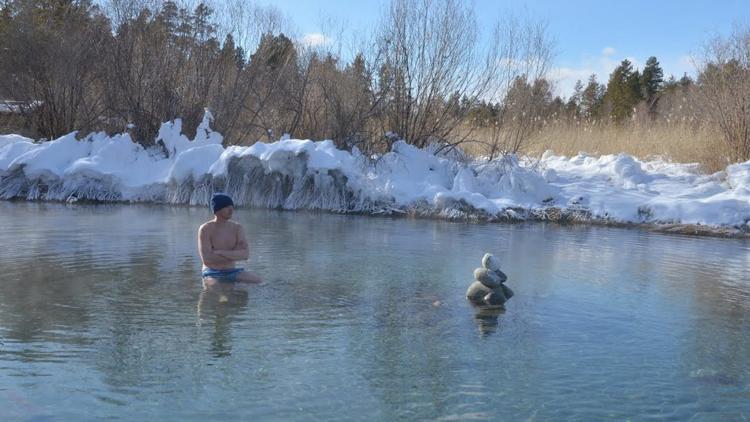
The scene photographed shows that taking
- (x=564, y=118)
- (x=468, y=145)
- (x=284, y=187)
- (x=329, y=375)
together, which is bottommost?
(x=329, y=375)

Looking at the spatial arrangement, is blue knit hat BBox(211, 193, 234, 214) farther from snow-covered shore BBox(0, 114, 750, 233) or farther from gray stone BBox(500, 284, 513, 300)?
snow-covered shore BBox(0, 114, 750, 233)

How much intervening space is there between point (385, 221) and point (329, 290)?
26.8 feet

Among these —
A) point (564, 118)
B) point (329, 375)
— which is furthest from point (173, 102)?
point (329, 375)

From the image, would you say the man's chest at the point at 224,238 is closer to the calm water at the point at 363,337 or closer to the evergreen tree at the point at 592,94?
the calm water at the point at 363,337

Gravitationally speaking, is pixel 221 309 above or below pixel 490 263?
below

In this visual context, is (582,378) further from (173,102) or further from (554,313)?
(173,102)

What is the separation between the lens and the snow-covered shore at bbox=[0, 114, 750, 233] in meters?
16.8

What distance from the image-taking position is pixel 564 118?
27.1 metres

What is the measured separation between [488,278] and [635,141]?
741 inches

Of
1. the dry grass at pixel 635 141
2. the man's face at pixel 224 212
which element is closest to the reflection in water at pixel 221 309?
the man's face at pixel 224 212

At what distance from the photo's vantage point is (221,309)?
655 centimetres

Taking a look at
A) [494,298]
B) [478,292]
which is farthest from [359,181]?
[494,298]

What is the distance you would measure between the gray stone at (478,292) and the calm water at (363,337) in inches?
4.6

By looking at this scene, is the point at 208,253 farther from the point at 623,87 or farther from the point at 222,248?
the point at 623,87
